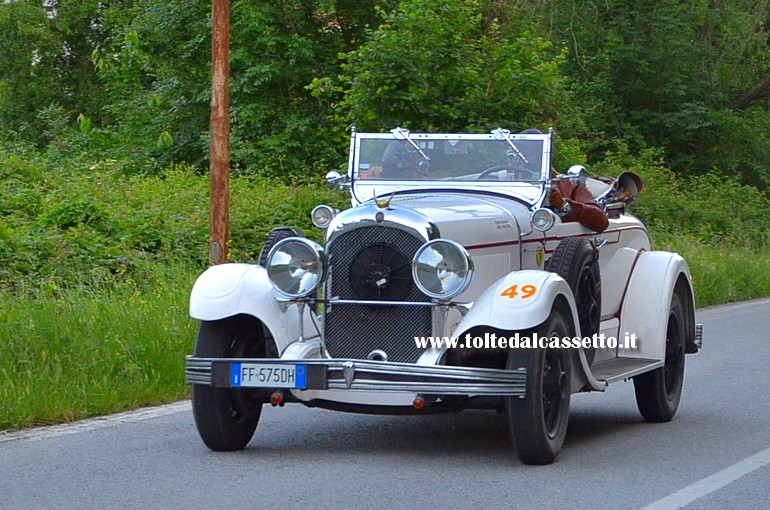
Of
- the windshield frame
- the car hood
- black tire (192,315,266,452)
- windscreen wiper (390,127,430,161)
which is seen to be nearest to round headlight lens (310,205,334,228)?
the car hood

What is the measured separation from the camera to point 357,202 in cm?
869

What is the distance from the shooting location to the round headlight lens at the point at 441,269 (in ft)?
23.1

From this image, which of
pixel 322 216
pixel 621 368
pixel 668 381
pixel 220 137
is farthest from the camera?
pixel 220 137

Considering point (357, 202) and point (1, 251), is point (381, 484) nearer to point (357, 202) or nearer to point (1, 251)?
point (357, 202)

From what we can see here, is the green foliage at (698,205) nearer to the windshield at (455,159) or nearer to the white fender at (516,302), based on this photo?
the windshield at (455,159)

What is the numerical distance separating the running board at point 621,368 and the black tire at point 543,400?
0.64m

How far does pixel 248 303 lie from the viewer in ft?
24.2

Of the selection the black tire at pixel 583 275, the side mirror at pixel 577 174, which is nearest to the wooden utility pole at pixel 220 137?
the side mirror at pixel 577 174

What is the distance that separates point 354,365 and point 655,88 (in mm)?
30287

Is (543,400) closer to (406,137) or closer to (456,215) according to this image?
(456,215)

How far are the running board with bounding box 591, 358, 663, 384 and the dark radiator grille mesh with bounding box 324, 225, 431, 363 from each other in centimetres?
136

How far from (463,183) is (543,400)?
1987mm

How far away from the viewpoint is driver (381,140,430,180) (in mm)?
8773

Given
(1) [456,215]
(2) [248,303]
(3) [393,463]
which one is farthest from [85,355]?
(1) [456,215]
